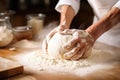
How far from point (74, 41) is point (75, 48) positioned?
3cm

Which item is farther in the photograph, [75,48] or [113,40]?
[113,40]

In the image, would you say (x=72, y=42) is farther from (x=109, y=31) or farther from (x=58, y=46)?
(x=109, y=31)

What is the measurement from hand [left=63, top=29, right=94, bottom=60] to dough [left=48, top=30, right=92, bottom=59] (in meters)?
0.02

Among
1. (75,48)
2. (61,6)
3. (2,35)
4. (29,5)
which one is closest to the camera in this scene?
(75,48)

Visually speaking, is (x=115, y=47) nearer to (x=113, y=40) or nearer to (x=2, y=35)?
(x=113, y=40)

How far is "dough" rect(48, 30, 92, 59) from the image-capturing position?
1.28 m

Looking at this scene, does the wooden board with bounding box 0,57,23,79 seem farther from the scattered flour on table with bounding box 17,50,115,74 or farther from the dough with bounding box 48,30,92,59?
the dough with bounding box 48,30,92,59

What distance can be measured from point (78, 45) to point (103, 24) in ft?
0.68

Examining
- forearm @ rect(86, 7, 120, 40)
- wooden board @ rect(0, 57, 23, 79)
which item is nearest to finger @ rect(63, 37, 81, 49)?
forearm @ rect(86, 7, 120, 40)

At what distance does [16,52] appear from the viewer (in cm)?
145

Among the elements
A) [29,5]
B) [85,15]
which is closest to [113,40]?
[85,15]

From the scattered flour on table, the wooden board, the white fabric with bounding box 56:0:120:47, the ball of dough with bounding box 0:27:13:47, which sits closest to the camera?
the wooden board

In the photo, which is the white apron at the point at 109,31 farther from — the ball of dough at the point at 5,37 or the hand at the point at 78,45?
the ball of dough at the point at 5,37

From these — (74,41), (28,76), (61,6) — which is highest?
(61,6)
